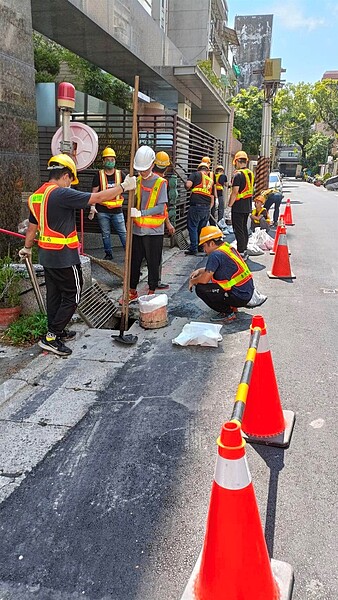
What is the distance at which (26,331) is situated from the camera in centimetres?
487

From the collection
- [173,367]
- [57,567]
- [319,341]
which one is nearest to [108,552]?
[57,567]

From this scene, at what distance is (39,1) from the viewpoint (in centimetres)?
732

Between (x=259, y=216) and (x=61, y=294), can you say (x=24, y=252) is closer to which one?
(x=61, y=294)

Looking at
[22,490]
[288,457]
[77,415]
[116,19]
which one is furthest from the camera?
[116,19]

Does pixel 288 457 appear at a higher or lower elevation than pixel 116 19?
lower

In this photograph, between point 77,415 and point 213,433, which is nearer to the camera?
point 213,433

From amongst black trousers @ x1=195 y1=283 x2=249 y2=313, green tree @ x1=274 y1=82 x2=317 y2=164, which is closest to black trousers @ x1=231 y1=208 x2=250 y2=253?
black trousers @ x1=195 y1=283 x2=249 y2=313

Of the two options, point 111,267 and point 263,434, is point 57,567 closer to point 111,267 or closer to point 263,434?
point 263,434

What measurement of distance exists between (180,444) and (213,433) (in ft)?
0.86

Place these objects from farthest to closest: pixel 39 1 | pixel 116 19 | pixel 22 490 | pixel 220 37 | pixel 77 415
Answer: pixel 220 37 → pixel 116 19 → pixel 39 1 → pixel 77 415 → pixel 22 490

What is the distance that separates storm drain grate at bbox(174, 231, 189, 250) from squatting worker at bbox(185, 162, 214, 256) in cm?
67

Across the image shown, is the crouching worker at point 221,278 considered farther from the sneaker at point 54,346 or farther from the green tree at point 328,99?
the green tree at point 328,99

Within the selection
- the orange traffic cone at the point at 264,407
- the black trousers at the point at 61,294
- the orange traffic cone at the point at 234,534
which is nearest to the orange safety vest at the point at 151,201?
the black trousers at the point at 61,294

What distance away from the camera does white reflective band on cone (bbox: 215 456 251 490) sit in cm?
188
